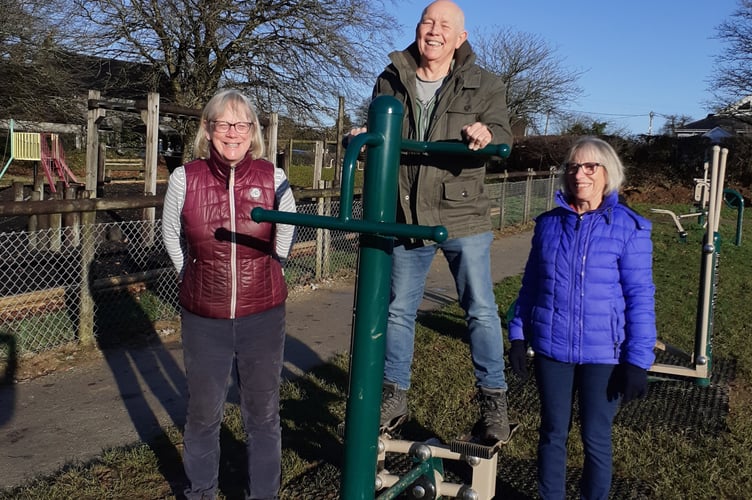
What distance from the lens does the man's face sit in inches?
108

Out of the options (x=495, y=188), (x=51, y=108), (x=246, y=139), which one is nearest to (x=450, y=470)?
(x=246, y=139)

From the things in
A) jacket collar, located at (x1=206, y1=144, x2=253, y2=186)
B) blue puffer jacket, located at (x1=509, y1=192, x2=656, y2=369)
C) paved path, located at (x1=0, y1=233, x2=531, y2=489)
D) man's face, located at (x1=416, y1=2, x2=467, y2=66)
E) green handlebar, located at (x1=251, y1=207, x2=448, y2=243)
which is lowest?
paved path, located at (x1=0, y1=233, x2=531, y2=489)

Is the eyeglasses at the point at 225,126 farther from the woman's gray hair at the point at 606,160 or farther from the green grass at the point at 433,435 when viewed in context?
the green grass at the point at 433,435

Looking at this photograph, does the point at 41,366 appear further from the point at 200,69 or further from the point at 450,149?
the point at 200,69

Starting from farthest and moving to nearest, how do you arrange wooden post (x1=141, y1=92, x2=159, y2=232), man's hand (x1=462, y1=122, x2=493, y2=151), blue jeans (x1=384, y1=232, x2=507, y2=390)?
wooden post (x1=141, y1=92, x2=159, y2=232)
blue jeans (x1=384, y1=232, x2=507, y2=390)
man's hand (x1=462, y1=122, x2=493, y2=151)

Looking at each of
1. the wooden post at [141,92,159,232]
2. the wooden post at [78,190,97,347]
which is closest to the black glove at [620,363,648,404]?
the wooden post at [78,190,97,347]

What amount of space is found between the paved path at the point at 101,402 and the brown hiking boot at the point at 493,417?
5.95 feet

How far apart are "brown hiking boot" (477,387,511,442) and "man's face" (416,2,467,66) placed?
1372mm

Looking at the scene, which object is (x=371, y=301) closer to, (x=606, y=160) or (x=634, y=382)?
(x=634, y=382)

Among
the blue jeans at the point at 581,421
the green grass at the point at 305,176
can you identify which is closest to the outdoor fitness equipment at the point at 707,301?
the blue jeans at the point at 581,421

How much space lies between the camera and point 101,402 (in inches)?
165

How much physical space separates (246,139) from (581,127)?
33.5 metres

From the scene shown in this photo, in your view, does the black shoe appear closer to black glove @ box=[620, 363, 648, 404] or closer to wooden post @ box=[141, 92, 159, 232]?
black glove @ box=[620, 363, 648, 404]

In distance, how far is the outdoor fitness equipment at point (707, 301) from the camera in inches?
181
